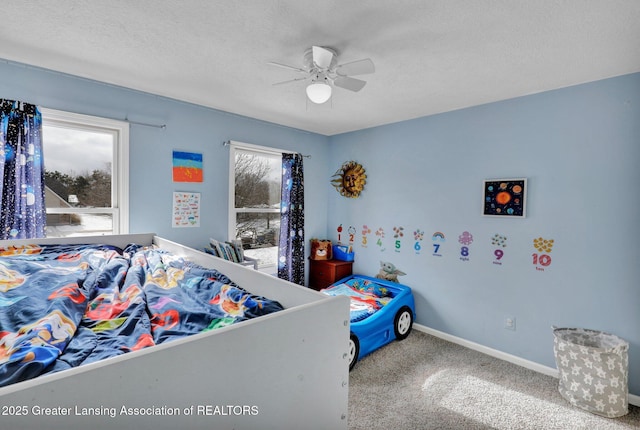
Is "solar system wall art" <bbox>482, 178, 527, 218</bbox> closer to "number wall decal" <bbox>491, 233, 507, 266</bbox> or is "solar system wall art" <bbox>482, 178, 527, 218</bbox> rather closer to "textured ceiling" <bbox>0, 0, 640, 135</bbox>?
"number wall decal" <bbox>491, 233, 507, 266</bbox>

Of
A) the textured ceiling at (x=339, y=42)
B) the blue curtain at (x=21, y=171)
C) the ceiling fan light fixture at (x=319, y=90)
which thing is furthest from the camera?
the blue curtain at (x=21, y=171)

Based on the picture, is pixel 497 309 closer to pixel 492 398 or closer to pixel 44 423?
pixel 492 398

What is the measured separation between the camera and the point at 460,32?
67.1 inches

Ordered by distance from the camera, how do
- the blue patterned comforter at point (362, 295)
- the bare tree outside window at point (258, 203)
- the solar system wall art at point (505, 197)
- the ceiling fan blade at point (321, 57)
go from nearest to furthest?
1. the ceiling fan blade at point (321, 57)
2. the solar system wall art at point (505, 197)
3. the blue patterned comforter at point (362, 295)
4. the bare tree outside window at point (258, 203)

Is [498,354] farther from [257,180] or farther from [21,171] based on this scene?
[21,171]

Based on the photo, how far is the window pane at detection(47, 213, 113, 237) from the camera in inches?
96.7

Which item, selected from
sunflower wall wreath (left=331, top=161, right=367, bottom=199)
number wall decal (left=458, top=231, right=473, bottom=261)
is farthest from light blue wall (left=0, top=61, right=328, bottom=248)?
number wall decal (left=458, top=231, right=473, bottom=261)

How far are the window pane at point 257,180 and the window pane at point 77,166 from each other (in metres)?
1.22

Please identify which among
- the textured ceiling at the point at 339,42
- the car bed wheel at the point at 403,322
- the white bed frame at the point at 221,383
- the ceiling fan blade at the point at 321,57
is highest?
the textured ceiling at the point at 339,42

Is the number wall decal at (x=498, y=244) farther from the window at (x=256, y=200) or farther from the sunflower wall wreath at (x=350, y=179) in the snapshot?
the window at (x=256, y=200)

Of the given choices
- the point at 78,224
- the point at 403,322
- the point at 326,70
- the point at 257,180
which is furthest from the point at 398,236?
the point at 78,224

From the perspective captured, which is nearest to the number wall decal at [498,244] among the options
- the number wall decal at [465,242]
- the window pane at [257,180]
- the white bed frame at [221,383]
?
the number wall decal at [465,242]

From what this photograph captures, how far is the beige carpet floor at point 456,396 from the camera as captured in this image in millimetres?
1906

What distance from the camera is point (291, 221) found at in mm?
3729
